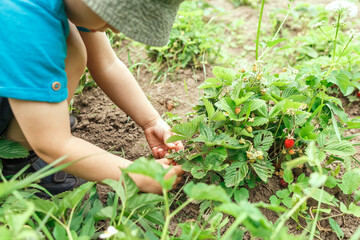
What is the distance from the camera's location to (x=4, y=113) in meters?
1.29

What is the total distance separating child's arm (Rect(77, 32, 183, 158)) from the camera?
1.52 metres

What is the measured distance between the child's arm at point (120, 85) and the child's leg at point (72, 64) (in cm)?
18

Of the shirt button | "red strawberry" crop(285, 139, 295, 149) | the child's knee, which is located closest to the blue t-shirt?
the shirt button

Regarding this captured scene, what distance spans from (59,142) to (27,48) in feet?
0.99

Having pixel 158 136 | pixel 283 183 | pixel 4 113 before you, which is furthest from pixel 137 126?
pixel 283 183

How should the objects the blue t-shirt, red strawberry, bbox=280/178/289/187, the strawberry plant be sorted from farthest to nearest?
red strawberry, bbox=280/178/289/187, the strawberry plant, the blue t-shirt

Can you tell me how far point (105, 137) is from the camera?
1710 millimetres

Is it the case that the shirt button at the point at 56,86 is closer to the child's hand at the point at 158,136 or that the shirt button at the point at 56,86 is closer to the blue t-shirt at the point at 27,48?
the blue t-shirt at the point at 27,48

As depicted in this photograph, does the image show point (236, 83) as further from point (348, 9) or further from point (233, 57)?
point (233, 57)

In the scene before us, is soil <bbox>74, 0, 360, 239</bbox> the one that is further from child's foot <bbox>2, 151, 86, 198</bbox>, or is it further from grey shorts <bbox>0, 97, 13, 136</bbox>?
grey shorts <bbox>0, 97, 13, 136</bbox>

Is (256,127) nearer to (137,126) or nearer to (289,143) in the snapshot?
(289,143)

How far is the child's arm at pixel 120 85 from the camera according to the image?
1.52 metres

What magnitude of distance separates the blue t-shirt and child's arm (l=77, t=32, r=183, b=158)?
46cm

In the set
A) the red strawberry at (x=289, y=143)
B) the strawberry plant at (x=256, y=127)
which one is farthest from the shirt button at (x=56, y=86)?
the red strawberry at (x=289, y=143)
